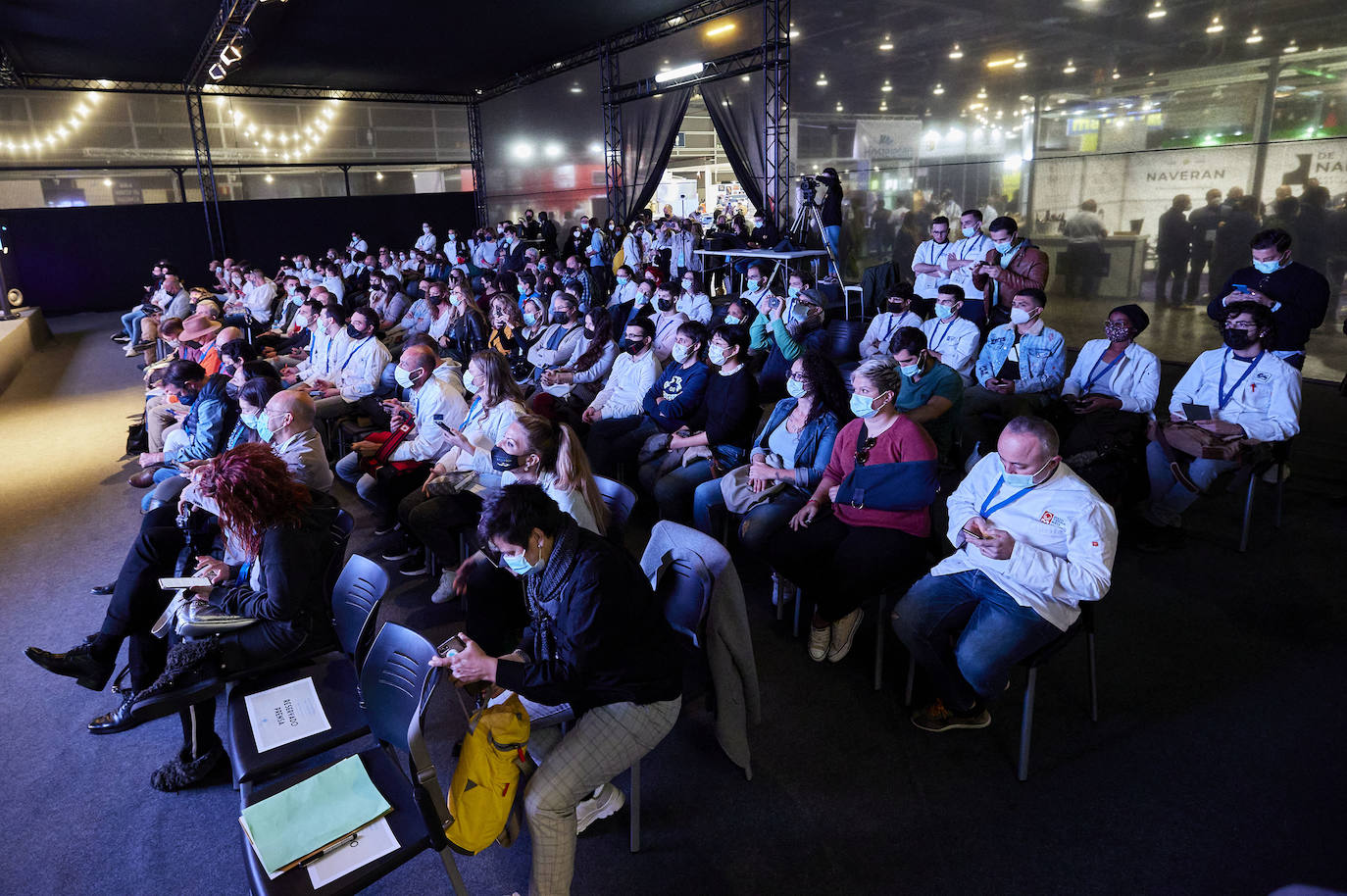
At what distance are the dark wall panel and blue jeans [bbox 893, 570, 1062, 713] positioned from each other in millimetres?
20232

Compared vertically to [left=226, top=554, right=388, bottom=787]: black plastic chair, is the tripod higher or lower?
higher

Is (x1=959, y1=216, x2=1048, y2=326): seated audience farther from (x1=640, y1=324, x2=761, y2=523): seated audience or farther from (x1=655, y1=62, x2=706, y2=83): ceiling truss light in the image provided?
(x1=655, y1=62, x2=706, y2=83): ceiling truss light

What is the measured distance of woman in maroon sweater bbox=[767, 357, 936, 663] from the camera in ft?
10.00

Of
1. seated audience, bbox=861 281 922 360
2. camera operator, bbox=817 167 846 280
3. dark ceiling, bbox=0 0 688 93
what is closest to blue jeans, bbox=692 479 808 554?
seated audience, bbox=861 281 922 360

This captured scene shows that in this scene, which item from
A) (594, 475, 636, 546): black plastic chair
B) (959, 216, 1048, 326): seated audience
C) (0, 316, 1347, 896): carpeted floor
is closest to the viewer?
(0, 316, 1347, 896): carpeted floor

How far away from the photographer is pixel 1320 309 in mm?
4762

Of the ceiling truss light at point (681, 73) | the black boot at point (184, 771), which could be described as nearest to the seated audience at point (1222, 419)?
the black boot at point (184, 771)

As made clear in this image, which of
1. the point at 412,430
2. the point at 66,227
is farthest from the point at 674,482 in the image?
the point at 66,227

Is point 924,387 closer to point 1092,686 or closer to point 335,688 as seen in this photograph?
point 1092,686

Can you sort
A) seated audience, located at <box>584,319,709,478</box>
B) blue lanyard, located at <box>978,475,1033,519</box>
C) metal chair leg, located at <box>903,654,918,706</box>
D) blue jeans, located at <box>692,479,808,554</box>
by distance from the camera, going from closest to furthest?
blue lanyard, located at <box>978,475,1033,519</box> < metal chair leg, located at <box>903,654,918,706</box> < blue jeans, located at <box>692,479,808,554</box> < seated audience, located at <box>584,319,709,478</box>

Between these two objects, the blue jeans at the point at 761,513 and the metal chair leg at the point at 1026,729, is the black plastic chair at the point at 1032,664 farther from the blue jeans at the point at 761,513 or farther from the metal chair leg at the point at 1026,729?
the blue jeans at the point at 761,513

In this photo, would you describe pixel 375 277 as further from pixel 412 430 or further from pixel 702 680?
pixel 702 680

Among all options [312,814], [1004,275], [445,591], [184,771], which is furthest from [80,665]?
[1004,275]

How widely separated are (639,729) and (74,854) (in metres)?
1.92
